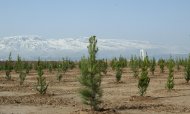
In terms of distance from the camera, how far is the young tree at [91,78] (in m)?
18.4

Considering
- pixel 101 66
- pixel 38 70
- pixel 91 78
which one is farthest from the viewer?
pixel 38 70

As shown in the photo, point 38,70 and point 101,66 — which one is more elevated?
point 101,66

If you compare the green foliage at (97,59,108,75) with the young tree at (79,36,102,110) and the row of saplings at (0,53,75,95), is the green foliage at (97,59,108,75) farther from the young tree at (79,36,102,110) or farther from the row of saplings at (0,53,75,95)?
the row of saplings at (0,53,75,95)

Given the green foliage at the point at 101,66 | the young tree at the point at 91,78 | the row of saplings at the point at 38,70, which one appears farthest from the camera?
the row of saplings at the point at 38,70

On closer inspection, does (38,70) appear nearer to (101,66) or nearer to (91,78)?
(101,66)

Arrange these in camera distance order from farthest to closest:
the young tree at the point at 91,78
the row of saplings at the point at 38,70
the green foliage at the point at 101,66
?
the row of saplings at the point at 38,70 < the green foliage at the point at 101,66 < the young tree at the point at 91,78

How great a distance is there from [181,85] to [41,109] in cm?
1584

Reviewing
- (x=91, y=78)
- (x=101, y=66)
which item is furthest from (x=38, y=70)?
(x=91, y=78)

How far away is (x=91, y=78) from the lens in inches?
729

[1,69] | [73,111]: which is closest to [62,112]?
[73,111]

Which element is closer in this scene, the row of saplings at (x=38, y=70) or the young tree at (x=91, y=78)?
the young tree at (x=91, y=78)

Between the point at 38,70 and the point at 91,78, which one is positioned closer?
the point at 91,78

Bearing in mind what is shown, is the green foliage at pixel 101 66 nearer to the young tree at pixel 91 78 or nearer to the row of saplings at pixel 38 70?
the young tree at pixel 91 78

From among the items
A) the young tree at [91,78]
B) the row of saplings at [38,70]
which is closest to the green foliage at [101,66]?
the young tree at [91,78]
